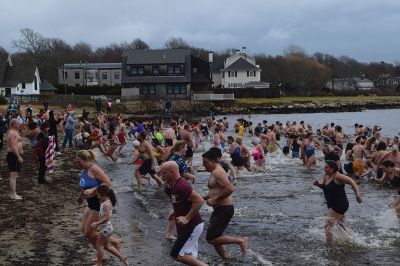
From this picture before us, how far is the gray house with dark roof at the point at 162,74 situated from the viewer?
74000mm

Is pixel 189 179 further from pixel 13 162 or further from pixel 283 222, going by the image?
pixel 13 162

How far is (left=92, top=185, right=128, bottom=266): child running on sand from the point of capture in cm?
779

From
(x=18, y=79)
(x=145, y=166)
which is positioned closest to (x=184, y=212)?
(x=145, y=166)

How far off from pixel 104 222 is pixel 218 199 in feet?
5.60

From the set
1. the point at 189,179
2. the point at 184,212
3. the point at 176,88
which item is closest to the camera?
the point at 184,212

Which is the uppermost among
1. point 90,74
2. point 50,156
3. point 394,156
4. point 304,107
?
point 90,74

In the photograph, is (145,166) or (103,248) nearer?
(103,248)

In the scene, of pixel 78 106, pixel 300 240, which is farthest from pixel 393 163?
pixel 78 106

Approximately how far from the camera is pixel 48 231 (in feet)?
32.5

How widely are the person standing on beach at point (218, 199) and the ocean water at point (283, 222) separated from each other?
52 centimetres

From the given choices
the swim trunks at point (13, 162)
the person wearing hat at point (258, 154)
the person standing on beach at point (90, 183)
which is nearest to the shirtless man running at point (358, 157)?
the person wearing hat at point (258, 154)

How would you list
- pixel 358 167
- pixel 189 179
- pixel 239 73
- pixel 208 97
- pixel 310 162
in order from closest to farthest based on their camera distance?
pixel 189 179 → pixel 358 167 → pixel 310 162 → pixel 208 97 → pixel 239 73

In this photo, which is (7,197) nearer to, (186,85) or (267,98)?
(186,85)

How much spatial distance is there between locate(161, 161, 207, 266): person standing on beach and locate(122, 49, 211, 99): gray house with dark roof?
A: 217 ft
